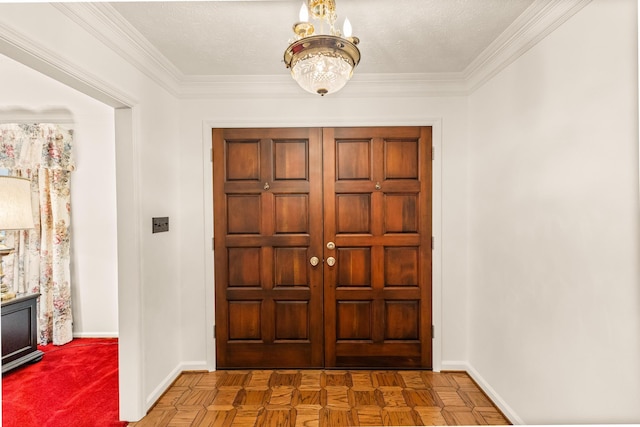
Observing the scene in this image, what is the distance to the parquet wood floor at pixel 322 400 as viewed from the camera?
2365 mm

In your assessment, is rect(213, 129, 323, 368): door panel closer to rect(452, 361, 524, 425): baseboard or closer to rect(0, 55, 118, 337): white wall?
rect(452, 361, 524, 425): baseboard

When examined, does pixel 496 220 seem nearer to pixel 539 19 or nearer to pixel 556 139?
pixel 556 139

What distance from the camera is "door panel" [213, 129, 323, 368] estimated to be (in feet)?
9.97

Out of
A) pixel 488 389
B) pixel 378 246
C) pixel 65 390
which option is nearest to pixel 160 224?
pixel 65 390

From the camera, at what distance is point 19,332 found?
3.03 metres

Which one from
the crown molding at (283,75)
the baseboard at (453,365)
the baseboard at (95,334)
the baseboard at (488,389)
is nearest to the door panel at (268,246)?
the crown molding at (283,75)

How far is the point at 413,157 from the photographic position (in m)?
3.04

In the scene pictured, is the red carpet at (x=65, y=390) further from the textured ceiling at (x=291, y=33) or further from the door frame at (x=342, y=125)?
the textured ceiling at (x=291, y=33)

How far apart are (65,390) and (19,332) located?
801 millimetres

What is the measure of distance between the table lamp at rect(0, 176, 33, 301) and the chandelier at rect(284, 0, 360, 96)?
215 centimetres

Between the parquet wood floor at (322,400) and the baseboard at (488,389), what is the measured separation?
41 millimetres

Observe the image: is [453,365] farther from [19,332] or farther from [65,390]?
[19,332]

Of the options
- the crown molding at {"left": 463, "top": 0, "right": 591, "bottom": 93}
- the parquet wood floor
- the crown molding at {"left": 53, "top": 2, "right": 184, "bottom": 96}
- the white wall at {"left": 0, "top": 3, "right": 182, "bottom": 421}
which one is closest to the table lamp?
the white wall at {"left": 0, "top": 3, "right": 182, "bottom": 421}

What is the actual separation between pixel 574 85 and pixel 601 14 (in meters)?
0.31
